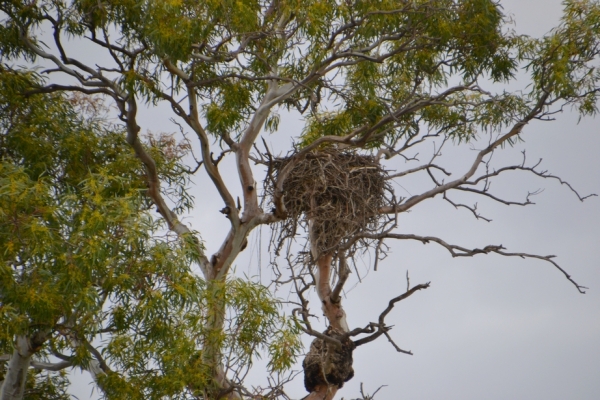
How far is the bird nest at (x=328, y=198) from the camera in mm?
8555

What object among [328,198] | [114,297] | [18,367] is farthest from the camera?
[328,198]

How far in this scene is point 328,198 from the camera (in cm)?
864

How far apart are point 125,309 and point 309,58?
4.09m

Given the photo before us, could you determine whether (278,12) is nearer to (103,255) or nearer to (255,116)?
(255,116)

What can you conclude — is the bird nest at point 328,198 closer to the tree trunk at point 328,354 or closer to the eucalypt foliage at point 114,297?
the tree trunk at point 328,354

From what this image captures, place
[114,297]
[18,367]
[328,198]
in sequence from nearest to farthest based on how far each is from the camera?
[114,297] → [18,367] → [328,198]

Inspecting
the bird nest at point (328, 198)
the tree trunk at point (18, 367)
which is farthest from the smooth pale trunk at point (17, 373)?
the bird nest at point (328, 198)

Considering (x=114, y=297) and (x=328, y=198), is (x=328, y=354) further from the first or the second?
(x=114, y=297)

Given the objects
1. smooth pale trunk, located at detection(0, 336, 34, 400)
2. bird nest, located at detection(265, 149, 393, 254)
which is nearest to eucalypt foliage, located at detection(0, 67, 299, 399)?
smooth pale trunk, located at detection(0, 336, 34, 400)

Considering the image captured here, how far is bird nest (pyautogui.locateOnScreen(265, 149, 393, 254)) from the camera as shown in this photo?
8555mm

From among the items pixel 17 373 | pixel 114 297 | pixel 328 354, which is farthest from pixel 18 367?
pixel 328 354

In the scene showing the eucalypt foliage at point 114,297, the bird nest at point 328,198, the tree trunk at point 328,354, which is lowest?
the eucalypt foliage at point 114,297

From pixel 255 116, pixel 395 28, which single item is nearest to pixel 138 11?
pixel 255 116

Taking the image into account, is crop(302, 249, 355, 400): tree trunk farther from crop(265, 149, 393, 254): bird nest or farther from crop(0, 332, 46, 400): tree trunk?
crop(0, 332, 46, 400): tree trunk
